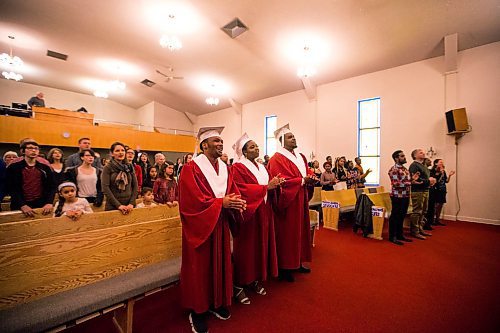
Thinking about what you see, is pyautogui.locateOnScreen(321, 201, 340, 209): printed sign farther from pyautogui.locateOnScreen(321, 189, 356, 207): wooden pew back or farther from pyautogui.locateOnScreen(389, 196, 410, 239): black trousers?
pyautogui.locateOnScreen(389, 196, 410, 239): black trousers

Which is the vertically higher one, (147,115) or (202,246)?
(147,115)

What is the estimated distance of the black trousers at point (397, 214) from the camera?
4.09m

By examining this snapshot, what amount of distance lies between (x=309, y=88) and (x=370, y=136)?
2902 millimetres

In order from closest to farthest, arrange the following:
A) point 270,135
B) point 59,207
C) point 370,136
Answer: point 59,207 < point 370,136 < point 270,135

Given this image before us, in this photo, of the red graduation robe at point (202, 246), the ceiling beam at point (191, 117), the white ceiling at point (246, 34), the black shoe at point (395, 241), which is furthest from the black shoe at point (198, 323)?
the ceiling beam at point (191, 117)

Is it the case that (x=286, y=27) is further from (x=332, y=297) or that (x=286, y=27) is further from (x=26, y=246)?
(x=26, y=246)

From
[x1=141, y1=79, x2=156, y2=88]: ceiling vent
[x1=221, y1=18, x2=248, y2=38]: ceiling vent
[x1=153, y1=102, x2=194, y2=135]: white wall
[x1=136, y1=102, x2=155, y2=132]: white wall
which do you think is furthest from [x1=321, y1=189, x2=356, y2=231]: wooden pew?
[x1=136, y1=102, x2=155, y2=132]: white wall

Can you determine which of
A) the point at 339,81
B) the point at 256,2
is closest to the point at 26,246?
the point at 256,2

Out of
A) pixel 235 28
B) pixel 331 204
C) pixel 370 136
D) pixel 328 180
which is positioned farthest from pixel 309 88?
pixel 331 204

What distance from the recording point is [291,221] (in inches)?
106

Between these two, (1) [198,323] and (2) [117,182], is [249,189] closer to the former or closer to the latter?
(1) [198,323]

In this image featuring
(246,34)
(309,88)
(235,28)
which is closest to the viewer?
(235,28)

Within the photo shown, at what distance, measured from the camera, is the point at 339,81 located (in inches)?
331

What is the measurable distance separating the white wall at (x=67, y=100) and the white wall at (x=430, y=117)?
11.9 m
